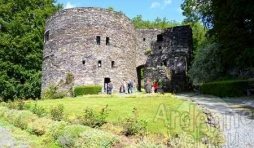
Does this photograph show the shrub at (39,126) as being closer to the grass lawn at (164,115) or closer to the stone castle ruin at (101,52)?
the grass lawn at (164,115)

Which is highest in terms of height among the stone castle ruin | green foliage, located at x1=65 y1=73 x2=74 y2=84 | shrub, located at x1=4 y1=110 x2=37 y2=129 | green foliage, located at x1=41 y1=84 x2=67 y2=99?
the stone castle ruin

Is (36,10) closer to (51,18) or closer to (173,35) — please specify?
(51,18)

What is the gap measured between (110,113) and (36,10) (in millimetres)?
25371

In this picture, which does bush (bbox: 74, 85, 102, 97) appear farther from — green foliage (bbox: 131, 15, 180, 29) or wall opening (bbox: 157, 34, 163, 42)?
green foliage (bbox: 131, 15, 180, 29)

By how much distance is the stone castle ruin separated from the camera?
28.0m

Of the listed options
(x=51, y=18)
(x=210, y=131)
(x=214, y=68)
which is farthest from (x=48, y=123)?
(x=51, y=18)

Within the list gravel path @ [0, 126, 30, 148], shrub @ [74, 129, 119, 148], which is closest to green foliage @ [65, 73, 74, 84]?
gravel path @ [0, 126, 30, 148]

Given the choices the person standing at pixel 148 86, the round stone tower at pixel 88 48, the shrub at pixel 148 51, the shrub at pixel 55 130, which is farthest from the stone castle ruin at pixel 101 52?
the shrub at pixel 55 130

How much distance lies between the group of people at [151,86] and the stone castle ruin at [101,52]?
2.28 feet

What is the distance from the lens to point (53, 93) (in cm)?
2802

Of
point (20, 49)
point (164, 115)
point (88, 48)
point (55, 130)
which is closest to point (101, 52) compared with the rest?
point (88, 48)

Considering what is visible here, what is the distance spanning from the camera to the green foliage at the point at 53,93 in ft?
90.1

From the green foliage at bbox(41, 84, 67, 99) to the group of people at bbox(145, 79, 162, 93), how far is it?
21.1 feet

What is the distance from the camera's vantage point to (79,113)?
14.1m
